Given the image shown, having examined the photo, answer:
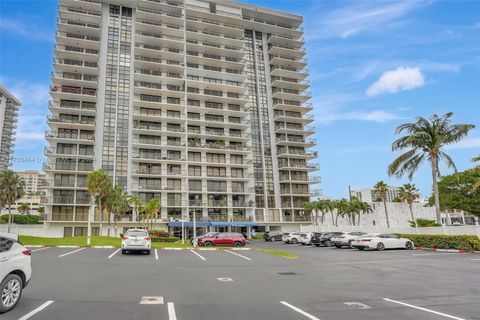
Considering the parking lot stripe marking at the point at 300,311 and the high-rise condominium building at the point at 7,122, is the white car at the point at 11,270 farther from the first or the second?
the high-rise condominium building at the point at 7,122

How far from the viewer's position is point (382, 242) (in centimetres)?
2836

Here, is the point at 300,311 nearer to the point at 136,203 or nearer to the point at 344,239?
the point at 344,239

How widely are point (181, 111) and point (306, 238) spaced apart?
36.0m

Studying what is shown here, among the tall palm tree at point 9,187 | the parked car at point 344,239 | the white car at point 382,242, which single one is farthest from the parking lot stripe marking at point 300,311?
the tall palm tree at point 9,187

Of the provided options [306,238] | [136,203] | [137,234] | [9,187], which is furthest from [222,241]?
[9,187]

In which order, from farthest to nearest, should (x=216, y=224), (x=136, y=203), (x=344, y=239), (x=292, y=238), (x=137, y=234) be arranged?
(x=216, y=224) → (x=136, y=203) → (x=292, y=238) → (x=344, y=239) → (x=137, y=234)

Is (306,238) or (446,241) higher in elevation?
(446,241)

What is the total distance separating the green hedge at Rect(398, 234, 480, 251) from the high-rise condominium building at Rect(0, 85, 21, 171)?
128801mm

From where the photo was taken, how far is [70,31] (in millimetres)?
62125

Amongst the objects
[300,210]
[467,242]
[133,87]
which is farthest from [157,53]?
[467,242]

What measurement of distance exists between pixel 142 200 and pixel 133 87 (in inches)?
812

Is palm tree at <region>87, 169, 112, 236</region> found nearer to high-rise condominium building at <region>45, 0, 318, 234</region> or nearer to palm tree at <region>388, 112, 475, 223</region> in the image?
high-rise condominium building at <region>45, 0, 318, 234</region>

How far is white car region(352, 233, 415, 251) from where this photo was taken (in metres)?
28.2

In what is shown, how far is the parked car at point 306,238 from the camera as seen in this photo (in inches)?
1576
